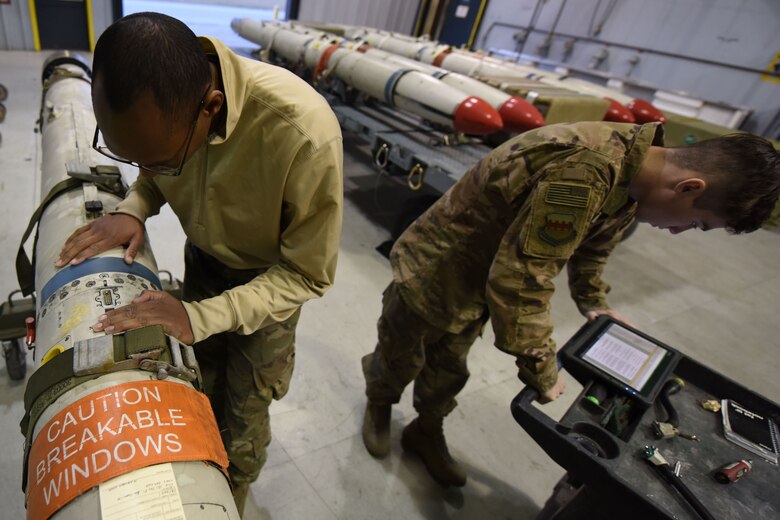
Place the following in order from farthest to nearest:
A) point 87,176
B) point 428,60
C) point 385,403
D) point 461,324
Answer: point 428,60
point 385,403
point 461,324
point 87,176

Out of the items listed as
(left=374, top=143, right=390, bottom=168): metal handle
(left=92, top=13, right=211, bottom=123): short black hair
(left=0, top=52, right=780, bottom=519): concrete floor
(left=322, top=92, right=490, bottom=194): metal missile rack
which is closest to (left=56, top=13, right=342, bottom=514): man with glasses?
(left=92, top=13, right=211, bottom=123): short black hair

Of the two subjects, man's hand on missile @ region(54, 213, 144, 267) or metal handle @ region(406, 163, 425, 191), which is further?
metal handle @ region(406, 163, 425, 191)

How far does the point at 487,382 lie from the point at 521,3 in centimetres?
833

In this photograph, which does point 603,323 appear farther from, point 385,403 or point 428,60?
point 428,60

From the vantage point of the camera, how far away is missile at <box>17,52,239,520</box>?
0.61 meters

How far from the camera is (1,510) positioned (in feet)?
4.38

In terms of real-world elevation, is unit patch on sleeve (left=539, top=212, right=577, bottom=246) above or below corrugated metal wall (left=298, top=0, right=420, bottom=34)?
above

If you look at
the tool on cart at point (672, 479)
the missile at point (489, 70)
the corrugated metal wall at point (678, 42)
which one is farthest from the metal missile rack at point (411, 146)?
the corrugated metal wall at point (678, 42)

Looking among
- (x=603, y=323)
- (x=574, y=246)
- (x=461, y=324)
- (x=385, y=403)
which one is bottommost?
(x=385, y=403)

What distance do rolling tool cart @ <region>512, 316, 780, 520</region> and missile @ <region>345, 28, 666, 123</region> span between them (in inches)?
130

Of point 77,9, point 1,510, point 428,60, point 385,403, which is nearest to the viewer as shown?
point 1,510

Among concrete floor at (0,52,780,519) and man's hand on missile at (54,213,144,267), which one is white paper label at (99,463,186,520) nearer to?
man's hand on missile at (54,213,144,267)

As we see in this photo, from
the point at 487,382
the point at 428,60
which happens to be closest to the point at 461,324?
the point at 487,382

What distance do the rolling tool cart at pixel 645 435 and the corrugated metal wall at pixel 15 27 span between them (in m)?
7.05
